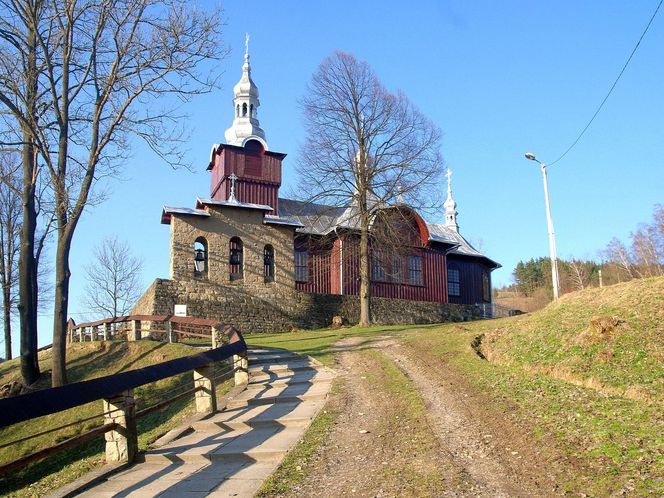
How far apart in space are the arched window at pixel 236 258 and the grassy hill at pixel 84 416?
8484 mm

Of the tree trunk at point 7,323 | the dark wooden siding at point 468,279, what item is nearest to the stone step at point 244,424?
the tree trunk at point 7,323

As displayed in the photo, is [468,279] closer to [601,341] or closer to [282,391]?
[601,341]

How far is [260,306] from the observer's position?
29188 millimetres

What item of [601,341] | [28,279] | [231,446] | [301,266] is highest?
[301,266]

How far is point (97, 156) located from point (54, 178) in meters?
1.34

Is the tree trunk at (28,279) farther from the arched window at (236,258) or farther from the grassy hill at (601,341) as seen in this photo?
the grassy hill at (601,341)

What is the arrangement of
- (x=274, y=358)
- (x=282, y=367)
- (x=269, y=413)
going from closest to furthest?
(x=269, y=413) → (x=282, y=367) → (x=274, y=358)

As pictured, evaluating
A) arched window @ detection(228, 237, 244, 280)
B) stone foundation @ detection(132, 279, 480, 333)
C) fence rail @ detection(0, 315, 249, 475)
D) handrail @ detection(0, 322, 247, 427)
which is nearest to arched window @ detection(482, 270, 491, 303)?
stone foundation @ detection(132, 279, 480, 333)

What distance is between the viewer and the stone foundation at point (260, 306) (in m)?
27.1

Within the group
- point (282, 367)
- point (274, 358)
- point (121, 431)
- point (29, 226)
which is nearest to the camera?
point (121, 431)

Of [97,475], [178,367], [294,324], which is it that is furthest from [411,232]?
[97,475]

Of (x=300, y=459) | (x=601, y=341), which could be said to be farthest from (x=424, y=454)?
(x=601, y=341)

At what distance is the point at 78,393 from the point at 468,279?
117ft

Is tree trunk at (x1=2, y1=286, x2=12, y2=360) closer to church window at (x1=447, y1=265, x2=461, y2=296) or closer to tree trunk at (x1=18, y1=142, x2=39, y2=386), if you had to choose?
tree trunk at (x1=18, y1=142, x2=39, y2=386)
